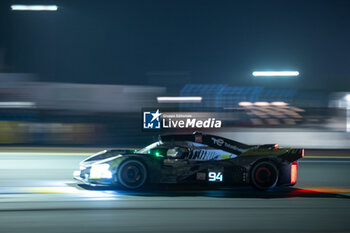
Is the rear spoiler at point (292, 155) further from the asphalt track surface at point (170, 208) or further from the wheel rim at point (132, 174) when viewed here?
the wheel rim at point (132, 174)

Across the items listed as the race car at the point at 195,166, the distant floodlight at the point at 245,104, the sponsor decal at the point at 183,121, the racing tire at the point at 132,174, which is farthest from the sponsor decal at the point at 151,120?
the racing tire at the point at 132,174

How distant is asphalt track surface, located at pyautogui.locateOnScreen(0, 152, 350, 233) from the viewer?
4.91m

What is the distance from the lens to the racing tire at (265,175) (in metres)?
7.29

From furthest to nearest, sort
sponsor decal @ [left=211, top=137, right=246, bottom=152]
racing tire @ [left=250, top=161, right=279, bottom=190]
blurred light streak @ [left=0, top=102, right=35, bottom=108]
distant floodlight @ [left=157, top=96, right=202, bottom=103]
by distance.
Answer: blurred light streak @ [left=0, top=102, right=35, bottom=108] → distant floodlight @ [left=157, top=96, right=202, bottom=103] → sponsor decal @ [left=211, top=137, right=246, bottom=152] → racing tire @ [left=250, top=161, right=279, bottom=190]

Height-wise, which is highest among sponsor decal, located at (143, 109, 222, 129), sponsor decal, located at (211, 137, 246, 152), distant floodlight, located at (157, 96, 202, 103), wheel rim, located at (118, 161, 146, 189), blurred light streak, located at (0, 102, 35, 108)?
distant floodlight, located at (157, 96, 202, 103)

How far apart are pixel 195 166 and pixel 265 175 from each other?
1.35 metres

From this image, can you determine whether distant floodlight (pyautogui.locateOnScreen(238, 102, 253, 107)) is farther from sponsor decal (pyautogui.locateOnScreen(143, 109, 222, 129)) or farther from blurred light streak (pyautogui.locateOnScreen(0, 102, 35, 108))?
blurred light streak (pyautogui.locateOnScreen(0, 102, 35, 108))

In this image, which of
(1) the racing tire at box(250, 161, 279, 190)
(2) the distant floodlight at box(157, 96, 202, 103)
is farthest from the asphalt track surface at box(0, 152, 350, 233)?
(2) the distant floodlight at box(157, 96, 202, 103)

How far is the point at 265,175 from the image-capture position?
7.32m

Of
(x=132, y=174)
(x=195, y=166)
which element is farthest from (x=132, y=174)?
(x=195, y=166)

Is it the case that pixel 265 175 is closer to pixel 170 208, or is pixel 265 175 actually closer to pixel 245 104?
pixel 170 208

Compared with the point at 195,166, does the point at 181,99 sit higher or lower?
higher

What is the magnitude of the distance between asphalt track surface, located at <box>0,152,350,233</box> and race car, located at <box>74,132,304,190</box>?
22 centimetres

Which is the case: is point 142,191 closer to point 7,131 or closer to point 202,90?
point 202,90
